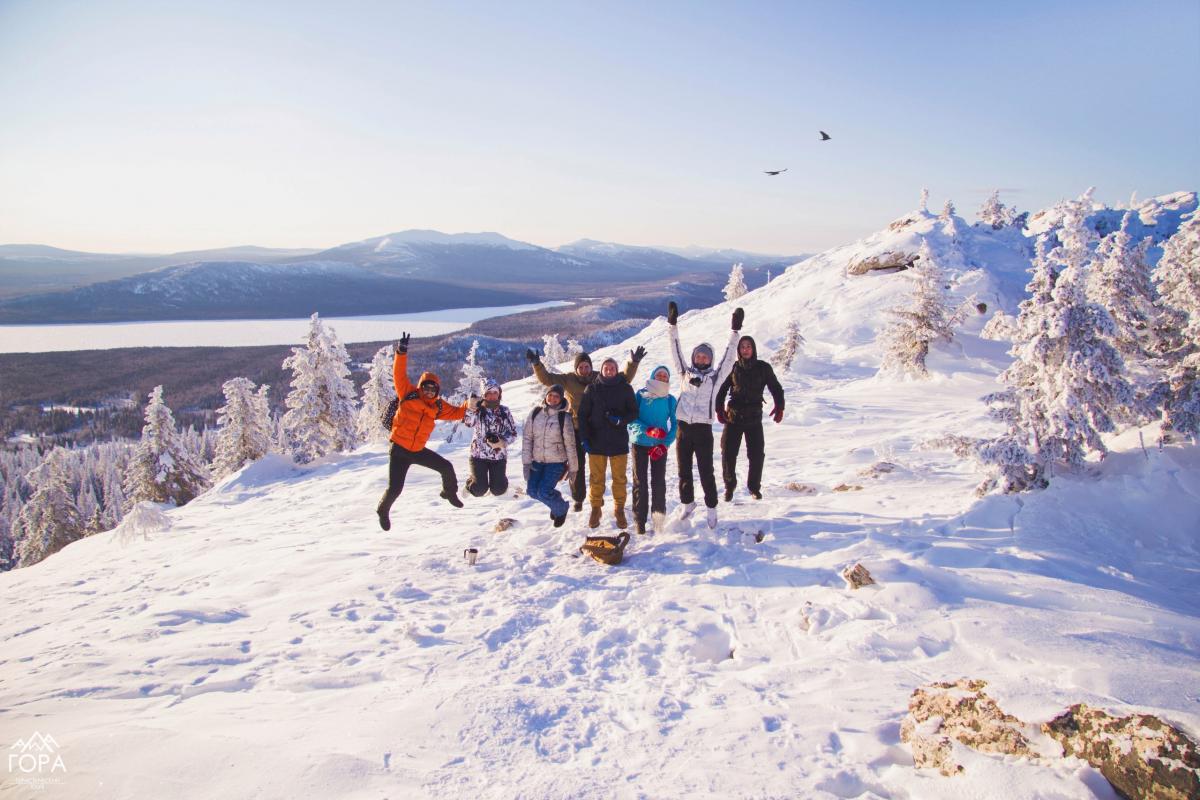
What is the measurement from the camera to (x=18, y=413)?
118 metres

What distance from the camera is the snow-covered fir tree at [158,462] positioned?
107 feet

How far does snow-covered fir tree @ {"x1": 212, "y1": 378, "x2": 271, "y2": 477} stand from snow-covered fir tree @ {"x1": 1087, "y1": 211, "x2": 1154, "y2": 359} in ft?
120

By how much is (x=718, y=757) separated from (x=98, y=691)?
5.21 metres

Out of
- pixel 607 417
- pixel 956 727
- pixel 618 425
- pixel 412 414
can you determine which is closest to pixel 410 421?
pixel 412 414

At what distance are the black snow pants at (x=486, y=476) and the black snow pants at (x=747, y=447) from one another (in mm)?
3453

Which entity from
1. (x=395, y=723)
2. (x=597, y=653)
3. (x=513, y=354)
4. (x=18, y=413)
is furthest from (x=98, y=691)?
(x=18, y=413)

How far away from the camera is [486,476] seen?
28.6 feet

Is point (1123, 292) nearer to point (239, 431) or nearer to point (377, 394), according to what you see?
point (377, 394)

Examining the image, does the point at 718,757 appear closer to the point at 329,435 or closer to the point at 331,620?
the point at 331,620

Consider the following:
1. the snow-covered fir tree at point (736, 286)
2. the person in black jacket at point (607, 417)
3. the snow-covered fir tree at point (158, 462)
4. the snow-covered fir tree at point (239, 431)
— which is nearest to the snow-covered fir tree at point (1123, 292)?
the person in black jacket at point (607, 417)

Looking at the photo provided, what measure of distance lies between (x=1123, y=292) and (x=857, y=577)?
10601mm

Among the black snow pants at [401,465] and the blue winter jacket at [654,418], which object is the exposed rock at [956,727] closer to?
the blue winter jacket at [654,418]

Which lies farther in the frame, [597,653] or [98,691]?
[597,653]

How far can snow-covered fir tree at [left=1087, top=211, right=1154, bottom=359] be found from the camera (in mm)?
10328
